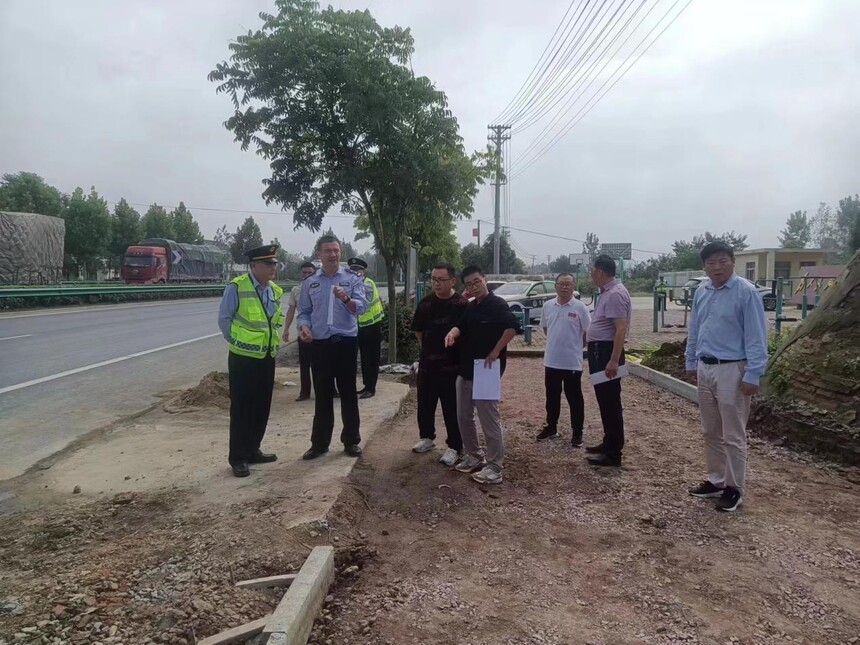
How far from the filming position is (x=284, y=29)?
7566 mm

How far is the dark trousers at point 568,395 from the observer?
5.71 m

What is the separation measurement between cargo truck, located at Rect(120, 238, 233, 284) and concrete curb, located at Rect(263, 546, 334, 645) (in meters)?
36.4

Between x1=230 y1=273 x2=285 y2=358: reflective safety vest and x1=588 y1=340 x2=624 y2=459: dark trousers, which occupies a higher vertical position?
x1=230 y1=273 x2=285 y2=358: reflective safety vest

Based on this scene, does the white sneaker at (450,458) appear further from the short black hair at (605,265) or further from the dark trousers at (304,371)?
the dark trousers at (304,371)

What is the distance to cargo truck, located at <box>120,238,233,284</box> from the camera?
35.7 metres

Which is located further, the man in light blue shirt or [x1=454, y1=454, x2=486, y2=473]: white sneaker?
[x1=454, y1=454, x2=486, y2=473]: white sneaker

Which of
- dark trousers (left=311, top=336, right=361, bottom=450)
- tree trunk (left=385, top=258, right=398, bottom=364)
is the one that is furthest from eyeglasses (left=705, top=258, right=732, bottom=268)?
tree trunk (left=385, top=258, right=398, bottom=364)

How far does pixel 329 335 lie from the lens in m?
4.84

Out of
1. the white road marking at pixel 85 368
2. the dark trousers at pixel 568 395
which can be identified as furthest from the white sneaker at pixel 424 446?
the white road marking at pixel 85 368

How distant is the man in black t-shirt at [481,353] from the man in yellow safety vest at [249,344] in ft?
4.57

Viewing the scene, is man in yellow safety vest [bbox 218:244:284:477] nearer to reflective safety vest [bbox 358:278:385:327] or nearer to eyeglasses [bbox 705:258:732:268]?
reflective safety vest [bbox 358:278:385:327]

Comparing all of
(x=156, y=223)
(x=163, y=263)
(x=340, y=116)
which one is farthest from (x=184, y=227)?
(x=340, y=116)

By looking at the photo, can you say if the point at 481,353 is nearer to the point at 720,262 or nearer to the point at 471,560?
the point at 471,560

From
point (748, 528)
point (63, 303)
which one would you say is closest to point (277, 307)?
point (748, 528)
